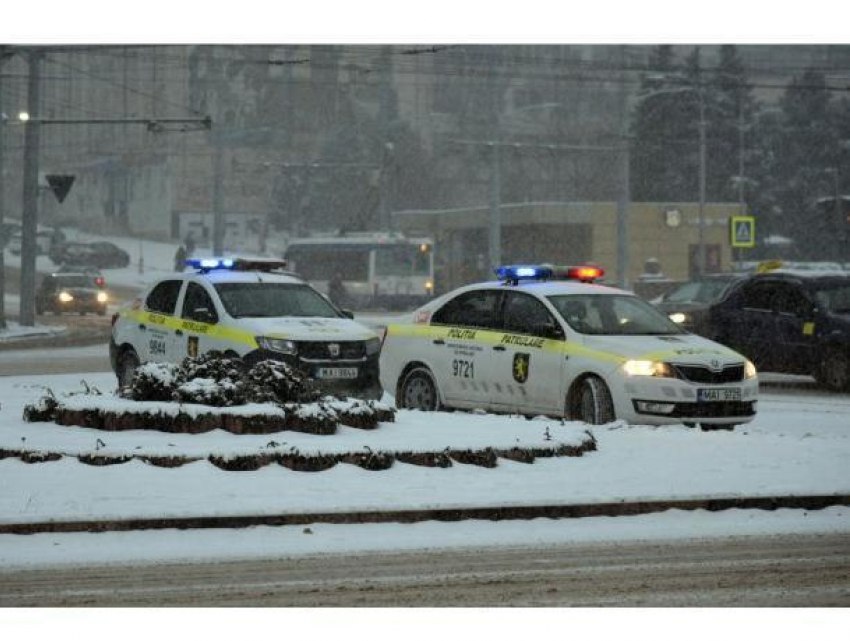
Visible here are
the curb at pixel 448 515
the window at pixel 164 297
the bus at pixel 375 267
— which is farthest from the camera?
the bus at pixel 375 267

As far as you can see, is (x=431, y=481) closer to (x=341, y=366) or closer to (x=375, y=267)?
(x=341, y=366)

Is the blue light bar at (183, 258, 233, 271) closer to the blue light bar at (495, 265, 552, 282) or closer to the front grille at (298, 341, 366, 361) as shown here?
the front grille at (298, 341, 366, 361)

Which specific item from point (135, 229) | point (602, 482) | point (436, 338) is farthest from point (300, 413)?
point (135, 229)

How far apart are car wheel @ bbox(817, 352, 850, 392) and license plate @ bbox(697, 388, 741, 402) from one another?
7.16 meters

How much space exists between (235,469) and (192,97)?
80.4 meters

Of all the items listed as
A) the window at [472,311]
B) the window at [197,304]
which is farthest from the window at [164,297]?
the window at [472,311]

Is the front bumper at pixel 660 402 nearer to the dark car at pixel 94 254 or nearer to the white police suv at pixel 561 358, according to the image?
the white police suv at pixel 561 358

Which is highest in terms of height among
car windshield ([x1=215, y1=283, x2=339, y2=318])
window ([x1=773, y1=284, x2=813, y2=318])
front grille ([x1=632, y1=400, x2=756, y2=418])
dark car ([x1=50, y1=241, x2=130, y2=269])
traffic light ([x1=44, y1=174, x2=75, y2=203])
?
dark car ([x1=50, y1=241, x2=130, y2=269])

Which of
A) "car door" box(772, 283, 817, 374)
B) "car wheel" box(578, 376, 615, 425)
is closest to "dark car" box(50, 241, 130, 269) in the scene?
"car door" box(772, 283, 817, 374)

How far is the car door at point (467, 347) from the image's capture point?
16531 mm

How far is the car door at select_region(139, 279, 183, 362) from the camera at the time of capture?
18891 millimetres

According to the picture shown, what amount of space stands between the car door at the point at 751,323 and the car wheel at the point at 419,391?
7159mm

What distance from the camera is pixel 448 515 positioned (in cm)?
1043

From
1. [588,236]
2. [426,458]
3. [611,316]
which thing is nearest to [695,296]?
[611,316]
